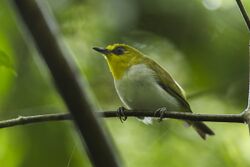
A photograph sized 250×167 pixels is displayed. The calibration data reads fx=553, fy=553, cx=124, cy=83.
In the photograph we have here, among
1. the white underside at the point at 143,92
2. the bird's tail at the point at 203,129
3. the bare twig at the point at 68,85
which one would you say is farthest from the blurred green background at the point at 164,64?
the bare twig at the point at 68,85

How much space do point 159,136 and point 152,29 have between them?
83 cm

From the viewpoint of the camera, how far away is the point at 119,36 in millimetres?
→ 4078

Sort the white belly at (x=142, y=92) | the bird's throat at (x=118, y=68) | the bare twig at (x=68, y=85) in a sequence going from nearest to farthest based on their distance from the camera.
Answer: the bare twig at (x=68, y=85) → the white belly at (x=142, y=92) → the bird's throat at (x=118, y=68)

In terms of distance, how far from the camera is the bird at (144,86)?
10.4 ft

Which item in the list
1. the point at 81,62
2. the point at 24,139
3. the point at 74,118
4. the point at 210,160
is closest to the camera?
the point at 74,118

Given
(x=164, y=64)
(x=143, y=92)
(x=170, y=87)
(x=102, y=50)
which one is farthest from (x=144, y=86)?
(x=164, y=64)

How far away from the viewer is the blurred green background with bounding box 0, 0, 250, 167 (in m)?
3.17

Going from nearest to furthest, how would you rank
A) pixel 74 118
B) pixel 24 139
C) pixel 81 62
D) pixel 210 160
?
pixel 74 118 < pixel 24 139 < pixel 210 160 < pixel 81 62

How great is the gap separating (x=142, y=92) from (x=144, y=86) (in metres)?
0.07

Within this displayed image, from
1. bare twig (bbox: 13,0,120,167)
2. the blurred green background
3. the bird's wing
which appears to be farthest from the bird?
bare twig (bbox: 13,0,120,167)

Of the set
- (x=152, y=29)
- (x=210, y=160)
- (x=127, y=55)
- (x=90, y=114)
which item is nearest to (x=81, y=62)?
(x=127, y=55)

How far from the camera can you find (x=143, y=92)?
318 centimetres

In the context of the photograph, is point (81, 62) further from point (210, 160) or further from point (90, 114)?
point (90, 114)

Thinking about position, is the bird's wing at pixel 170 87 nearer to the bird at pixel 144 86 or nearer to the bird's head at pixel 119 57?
the bird at pixel 144 86
